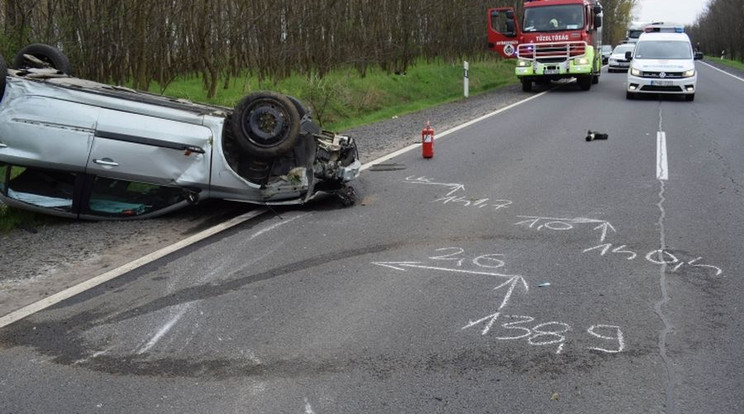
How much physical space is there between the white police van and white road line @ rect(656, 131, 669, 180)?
7249 mm

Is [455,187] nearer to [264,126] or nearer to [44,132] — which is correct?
[264,126]

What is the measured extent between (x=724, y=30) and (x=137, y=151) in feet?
343

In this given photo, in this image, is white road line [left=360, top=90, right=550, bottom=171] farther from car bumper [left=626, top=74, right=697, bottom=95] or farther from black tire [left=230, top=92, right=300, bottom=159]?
car bumper [left=626, top=74, right=697, bottom=95]

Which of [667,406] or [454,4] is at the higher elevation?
[454,4]

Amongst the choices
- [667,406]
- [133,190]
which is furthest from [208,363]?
[133,190]

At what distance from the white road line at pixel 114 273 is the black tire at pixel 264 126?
29.7 inches

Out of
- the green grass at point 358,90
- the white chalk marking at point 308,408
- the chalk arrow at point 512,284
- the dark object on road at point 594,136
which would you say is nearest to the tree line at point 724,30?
the green grass at point 358,90

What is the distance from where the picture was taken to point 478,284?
5.96 metres

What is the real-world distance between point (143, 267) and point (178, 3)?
13583 millimetres

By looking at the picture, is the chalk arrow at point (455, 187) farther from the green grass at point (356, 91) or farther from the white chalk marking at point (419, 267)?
the green grass at point (356, 91)

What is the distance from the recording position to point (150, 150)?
768 centimetres

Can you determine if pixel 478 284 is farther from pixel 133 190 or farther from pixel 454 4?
pixel 454 4

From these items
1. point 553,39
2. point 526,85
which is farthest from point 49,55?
point 526,85

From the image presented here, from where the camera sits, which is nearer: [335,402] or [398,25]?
[335,402]
